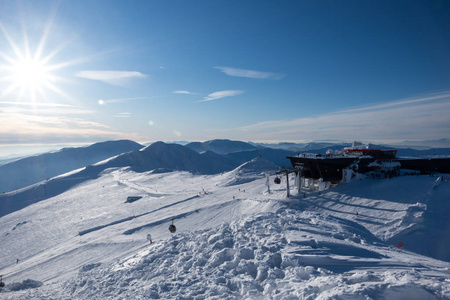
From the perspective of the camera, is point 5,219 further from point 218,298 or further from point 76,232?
point 218,298

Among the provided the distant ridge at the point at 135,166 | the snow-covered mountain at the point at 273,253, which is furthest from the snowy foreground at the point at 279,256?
the distant ridge at the point at 135,166

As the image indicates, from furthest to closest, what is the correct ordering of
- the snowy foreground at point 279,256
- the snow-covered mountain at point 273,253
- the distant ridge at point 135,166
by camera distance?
the distant ridge at point 135,166 < the snow-covered mountain at point 273,253 < the snowy foreground at point 279,256

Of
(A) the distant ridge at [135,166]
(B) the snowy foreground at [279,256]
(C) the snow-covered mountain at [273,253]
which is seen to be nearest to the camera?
(B) the snowy foreground at [279,256]

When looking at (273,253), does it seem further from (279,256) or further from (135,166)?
(135,166)

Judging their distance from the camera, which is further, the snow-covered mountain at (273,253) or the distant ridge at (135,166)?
the distant ridge at (135,166)

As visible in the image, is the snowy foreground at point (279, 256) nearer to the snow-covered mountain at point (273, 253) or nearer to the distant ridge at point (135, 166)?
the snow-covered mountain at point (273, 253)

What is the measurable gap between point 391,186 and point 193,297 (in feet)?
86.5

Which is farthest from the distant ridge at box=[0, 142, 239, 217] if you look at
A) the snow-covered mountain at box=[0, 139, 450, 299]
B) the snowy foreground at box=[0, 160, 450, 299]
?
the snowy foreground at box=[0, 160, 450, 299]

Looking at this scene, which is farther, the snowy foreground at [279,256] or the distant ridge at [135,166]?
the distant ridge at [135,166]

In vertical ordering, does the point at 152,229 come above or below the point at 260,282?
below

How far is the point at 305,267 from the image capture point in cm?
905

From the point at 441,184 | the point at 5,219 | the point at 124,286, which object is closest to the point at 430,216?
the point at 441,184

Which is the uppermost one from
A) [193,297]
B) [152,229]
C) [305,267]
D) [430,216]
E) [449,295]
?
[449,295]

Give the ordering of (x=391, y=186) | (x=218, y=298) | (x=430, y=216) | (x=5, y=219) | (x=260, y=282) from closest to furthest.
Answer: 1. (x=218, y=298)
2. (x=260, y=282)
3. (x=430, y=216)
4. (x=391, y=186)
5. (x=5, y=219)
